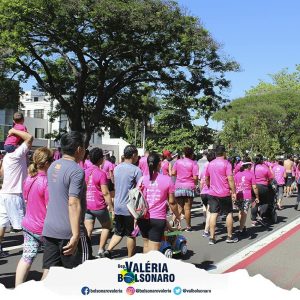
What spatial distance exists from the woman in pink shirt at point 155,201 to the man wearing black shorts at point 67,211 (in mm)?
1739

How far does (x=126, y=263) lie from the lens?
4.74 m

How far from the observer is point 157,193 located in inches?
244

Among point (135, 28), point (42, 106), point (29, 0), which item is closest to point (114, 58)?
point (135, 28)

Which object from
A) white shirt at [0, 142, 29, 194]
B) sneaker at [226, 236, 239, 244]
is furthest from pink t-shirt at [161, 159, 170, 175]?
white shirt at [0, 142, 29, 194]

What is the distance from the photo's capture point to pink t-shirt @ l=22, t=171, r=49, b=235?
500 cm

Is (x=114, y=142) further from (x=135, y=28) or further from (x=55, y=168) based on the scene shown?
(x=55, y=168)

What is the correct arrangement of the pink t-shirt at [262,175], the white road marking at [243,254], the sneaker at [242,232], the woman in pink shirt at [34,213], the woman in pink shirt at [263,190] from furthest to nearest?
the pink t-shirt at [262,175]
the woman in pink shirt at [263,190]
the sneaker at [242,232]
the white road marking at [243,254]
the woman in pink shirt at [34,213]

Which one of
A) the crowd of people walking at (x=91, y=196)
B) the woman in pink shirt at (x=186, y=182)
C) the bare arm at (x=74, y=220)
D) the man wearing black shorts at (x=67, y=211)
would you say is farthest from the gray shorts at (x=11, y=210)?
the woman in pink shirt at (x=186, y=182)

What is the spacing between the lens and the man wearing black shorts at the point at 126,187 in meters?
6.65

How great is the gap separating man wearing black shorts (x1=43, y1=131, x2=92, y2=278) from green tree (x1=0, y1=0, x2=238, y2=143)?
1435 centimetres

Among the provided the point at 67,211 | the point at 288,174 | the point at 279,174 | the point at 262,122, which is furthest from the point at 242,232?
the point at 262,122

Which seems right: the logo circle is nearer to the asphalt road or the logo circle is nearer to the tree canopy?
the asphalt road

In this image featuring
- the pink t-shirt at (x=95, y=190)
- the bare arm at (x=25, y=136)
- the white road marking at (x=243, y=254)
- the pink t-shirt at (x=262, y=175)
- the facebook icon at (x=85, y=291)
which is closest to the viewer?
the facebook icon at (x=85, y=291)

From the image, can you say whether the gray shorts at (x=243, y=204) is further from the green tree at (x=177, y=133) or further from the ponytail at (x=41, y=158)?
the green tree at (x=177, y=133)
